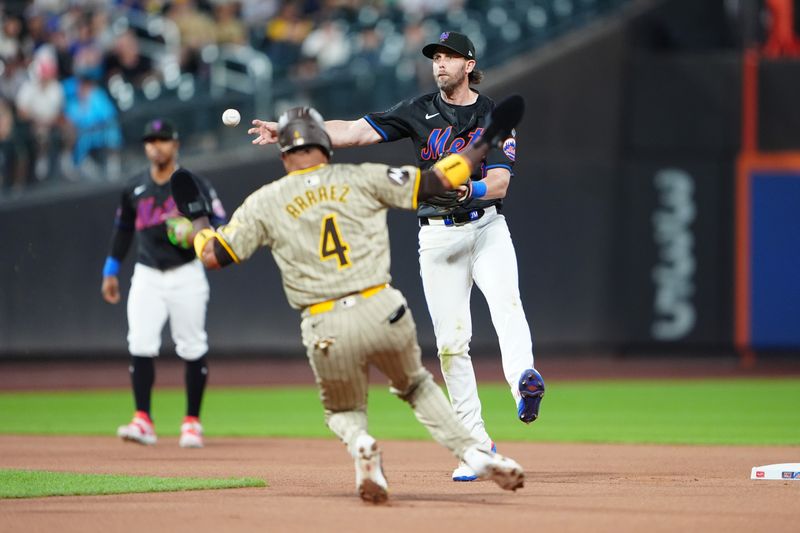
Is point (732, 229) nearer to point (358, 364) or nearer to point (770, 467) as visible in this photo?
point (770, 467)

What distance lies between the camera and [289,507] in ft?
19.2

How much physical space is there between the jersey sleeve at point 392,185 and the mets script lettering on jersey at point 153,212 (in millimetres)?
4238

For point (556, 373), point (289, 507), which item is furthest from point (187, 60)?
point (289, 507)

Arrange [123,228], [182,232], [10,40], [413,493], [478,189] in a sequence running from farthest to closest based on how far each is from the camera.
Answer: [10,40] < [123,228] < [478,189] < [182,232] < [413,493]

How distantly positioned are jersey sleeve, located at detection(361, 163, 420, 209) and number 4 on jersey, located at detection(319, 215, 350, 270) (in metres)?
0.23

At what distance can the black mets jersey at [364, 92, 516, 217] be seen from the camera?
7199 mm

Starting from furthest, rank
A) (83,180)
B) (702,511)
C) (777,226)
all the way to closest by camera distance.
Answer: (777,226) → (83,180) → (702,511)

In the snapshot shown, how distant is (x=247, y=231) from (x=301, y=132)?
0.49 meters

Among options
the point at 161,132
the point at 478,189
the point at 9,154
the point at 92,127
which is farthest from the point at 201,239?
the point at 9,154

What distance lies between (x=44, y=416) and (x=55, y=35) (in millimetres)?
6676

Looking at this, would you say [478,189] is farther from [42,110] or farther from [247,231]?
[42,110]

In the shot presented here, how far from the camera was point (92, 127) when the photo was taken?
15984mm

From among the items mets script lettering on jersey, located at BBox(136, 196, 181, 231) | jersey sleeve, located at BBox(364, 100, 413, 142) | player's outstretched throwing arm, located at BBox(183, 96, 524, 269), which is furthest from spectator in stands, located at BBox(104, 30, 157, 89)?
player's outstretched throwing arm, located at BBox(183, 96, 524, 269)

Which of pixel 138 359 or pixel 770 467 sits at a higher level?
pixel 138 359
